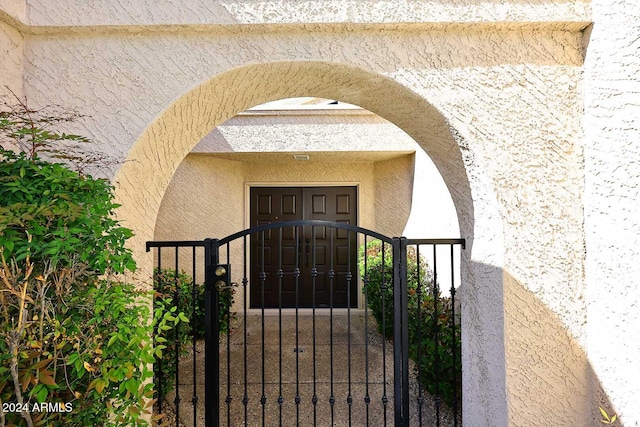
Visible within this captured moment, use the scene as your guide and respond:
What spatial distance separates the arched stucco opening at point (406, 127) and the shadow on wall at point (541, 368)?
64 mm

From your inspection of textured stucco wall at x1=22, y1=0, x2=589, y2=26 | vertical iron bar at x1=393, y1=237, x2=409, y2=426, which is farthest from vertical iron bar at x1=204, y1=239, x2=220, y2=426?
textured stucco wall at x1=22, y1=0, x2=589, y2=26

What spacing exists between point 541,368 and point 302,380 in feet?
8.56

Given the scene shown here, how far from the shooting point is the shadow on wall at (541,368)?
7.13 feet

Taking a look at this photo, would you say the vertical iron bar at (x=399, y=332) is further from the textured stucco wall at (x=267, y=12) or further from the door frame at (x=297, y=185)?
the door frame at (x=297, y=185)

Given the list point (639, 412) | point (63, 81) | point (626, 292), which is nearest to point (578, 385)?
point (639, 412)

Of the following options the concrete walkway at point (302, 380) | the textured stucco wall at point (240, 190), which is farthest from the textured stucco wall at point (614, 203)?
the textured stucco wall at point (240, 190)

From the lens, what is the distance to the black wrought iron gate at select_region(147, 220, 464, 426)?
2607 millimetres

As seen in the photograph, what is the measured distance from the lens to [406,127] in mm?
2838

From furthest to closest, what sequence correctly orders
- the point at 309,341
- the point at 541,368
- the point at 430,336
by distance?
the point at 309,341
the point at 430,336
the point at 541,368

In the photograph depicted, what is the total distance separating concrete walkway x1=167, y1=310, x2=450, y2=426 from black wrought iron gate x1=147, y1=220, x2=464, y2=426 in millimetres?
16

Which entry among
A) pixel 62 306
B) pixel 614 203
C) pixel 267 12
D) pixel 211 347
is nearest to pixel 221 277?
pixel 211 347

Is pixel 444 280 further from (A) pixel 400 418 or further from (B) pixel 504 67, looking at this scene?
(B) pixel 504 67

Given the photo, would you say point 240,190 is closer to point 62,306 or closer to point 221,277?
point 221,277

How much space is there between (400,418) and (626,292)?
5.47 feet
